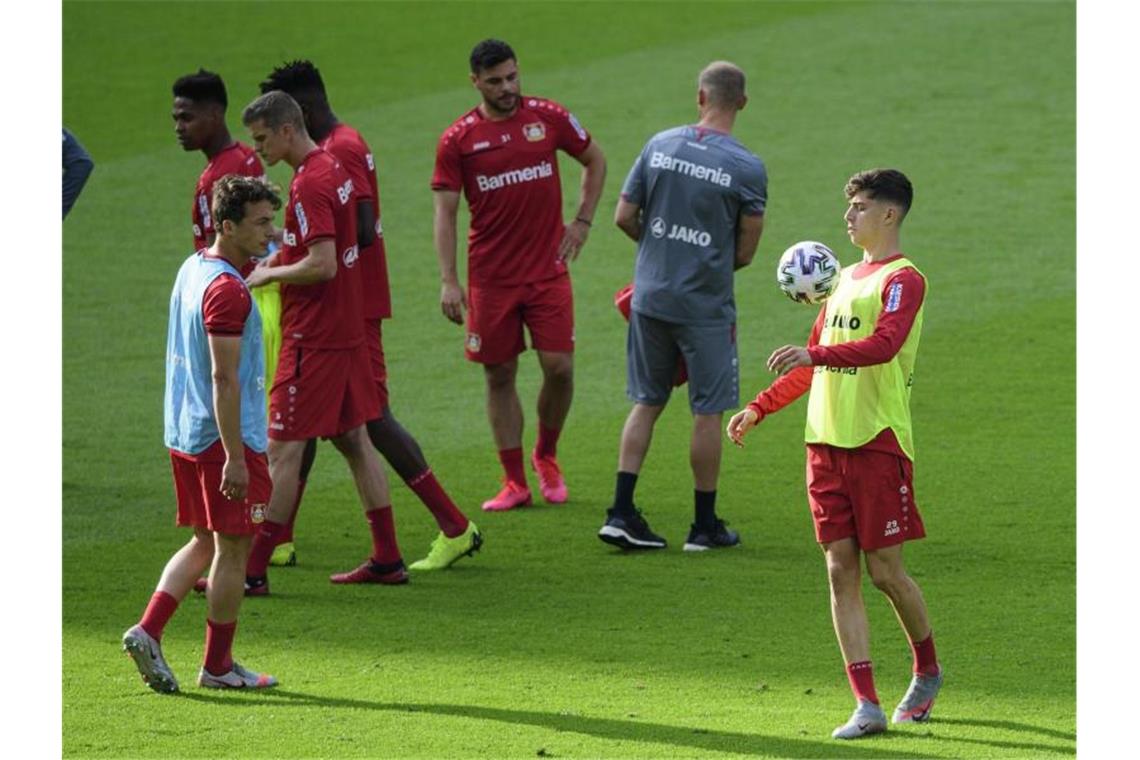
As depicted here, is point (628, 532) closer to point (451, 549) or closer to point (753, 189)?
point (451, 549)

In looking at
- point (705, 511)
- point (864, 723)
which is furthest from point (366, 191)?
point (864, 723)

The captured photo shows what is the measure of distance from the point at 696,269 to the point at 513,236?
1111mm

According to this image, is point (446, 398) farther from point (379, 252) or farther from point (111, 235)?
point (111, 235)

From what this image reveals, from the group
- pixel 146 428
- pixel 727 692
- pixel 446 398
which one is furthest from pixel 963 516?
pixel 146 428

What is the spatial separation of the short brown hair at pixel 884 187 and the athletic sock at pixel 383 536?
2.75 metres

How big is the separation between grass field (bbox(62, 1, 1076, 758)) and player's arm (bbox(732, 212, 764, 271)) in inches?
50.6

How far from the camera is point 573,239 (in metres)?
8.97

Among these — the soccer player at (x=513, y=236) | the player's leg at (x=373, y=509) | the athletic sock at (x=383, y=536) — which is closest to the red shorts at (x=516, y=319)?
the soccer player at (x=513, y=236)

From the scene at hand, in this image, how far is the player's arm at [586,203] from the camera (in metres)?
8.96

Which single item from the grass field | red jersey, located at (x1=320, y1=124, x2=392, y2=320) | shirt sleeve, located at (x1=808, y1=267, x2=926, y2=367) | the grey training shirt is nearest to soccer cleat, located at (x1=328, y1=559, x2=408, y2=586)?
the grass field

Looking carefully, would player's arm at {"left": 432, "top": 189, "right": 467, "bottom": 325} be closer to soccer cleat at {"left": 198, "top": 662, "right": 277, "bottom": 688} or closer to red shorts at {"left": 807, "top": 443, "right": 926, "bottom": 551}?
soccer cleat at {"left": 198, "top": 662, "right": 277, "bottom": 688}

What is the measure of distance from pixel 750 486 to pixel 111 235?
7.76 m

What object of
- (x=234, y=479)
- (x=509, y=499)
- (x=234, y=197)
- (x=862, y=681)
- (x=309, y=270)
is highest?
(x=234, y=197)

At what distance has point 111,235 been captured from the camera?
15.5 metres
